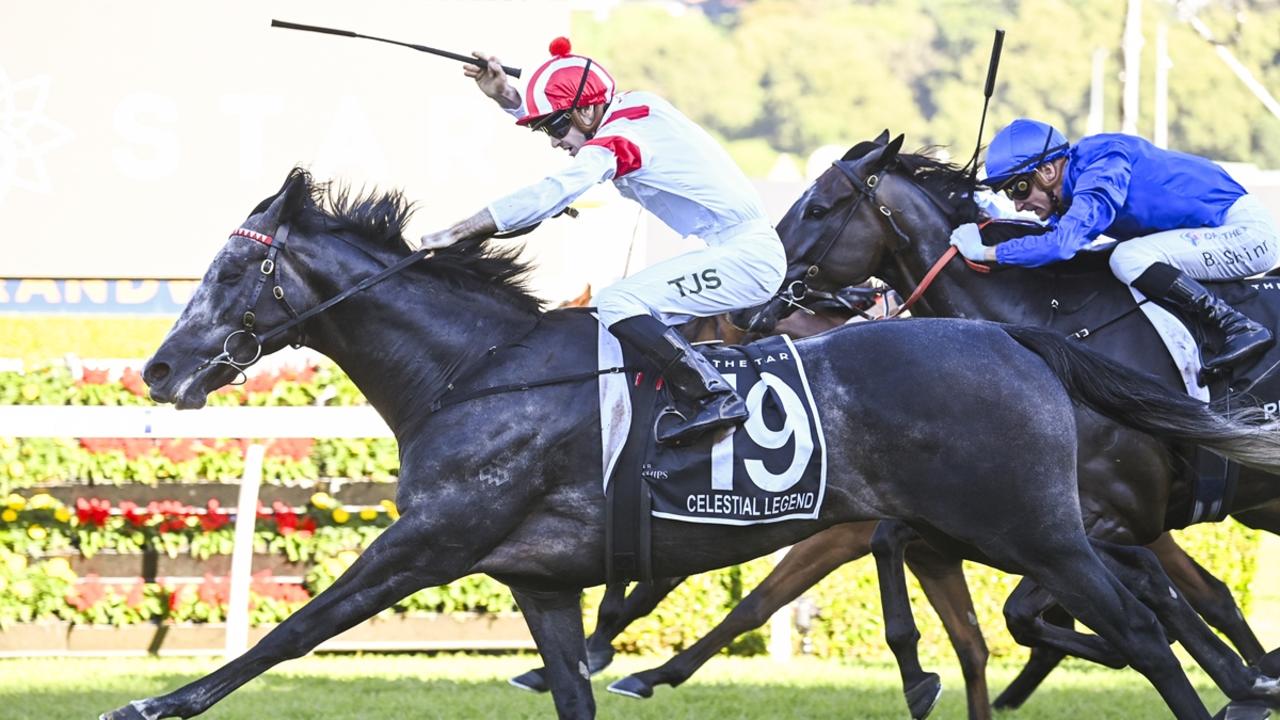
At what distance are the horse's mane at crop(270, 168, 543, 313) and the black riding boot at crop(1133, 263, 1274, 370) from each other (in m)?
1.86

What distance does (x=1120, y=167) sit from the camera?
496cm

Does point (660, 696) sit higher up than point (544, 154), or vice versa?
point (544, 154)

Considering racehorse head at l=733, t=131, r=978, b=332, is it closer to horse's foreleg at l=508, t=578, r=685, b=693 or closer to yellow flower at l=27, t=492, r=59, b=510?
horse's foreleg at l=508, t=578, r=685, b=693

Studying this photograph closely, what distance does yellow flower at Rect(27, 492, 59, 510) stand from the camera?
6859 millimetres

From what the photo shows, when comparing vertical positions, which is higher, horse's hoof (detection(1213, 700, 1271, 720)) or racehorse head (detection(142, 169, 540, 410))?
racehorse head (detection(142, 169, 540, 410))

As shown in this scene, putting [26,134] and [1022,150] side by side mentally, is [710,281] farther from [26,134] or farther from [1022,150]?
[26,134]

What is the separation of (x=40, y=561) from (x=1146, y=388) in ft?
15.2

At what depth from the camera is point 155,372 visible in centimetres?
422

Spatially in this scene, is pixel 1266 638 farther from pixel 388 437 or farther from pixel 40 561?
pixel 40 561

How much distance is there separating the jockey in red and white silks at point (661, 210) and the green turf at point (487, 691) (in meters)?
1.90

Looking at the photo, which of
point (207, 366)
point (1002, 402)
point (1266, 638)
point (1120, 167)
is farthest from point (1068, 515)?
point (1266, 638)

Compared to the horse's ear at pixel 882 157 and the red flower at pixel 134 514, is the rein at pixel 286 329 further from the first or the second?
the red flower at pixel 134 514

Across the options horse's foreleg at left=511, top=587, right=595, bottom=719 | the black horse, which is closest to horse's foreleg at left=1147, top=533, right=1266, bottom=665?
the black horse

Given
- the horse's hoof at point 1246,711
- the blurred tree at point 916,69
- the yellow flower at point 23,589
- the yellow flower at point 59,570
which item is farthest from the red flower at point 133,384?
the blurred tree at point 916,69
